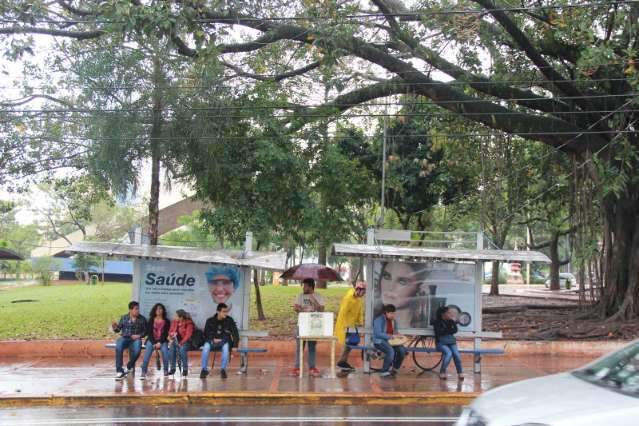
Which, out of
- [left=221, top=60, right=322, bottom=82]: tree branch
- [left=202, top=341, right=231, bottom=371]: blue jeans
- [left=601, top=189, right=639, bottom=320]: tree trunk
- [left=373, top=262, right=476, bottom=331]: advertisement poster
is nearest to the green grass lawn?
[left=373, top=262, right=476, bottom=331]: advertisement poster

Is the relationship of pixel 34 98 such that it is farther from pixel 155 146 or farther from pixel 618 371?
pixel 618 371

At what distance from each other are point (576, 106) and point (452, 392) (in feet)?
29.2

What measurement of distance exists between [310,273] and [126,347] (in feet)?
11.6

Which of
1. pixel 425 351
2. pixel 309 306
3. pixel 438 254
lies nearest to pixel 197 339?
pixel 309 306

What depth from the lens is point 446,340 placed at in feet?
39.8

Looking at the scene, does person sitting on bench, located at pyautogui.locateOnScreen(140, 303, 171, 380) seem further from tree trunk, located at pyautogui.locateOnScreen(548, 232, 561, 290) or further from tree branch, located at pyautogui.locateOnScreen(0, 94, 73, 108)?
tree trunk, located at pyautogui.locateOnScreen(548, 232, 561, 290)

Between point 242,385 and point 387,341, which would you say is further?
point 387,341

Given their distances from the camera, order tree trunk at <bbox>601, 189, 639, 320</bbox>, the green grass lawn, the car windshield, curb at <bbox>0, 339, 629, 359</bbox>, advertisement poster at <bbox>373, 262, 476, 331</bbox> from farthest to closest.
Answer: the green grass lawn → tree trunk at <bbox>601, 189, 639, 320</bbox> → curb at <bbox>0, 339, 629, 359</bbox> → advertisement poster at <bbox>373, 262, 476, 331</bbox> → the car windshield

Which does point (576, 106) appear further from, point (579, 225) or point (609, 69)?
point (579, 225)

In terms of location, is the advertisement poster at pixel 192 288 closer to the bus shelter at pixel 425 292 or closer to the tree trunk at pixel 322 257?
the bus shelter at pixel 425 292

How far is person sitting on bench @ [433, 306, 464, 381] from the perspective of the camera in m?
12.1

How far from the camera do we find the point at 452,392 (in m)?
10.8

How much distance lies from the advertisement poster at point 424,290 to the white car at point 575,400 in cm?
698

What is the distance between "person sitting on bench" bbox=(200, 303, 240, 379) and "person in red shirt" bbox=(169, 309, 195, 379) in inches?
Answer: 11.1
